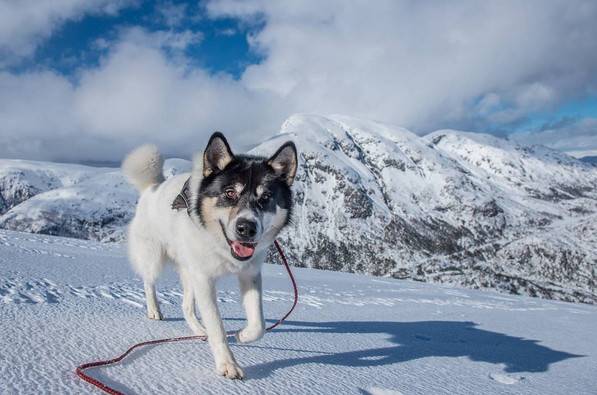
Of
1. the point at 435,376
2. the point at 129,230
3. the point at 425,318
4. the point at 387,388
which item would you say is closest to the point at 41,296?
the point at 129,230

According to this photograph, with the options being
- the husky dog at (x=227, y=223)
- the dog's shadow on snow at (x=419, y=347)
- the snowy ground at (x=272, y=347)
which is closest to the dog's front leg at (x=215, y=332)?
the husky dog at (x=227, y=223)

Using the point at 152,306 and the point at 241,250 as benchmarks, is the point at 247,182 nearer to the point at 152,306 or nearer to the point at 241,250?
the point at 241,250

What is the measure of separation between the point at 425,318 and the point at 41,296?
8.22m

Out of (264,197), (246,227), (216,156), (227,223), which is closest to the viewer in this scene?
(246,227)

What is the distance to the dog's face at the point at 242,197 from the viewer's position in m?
4.31

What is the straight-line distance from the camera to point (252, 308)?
15.2 feet

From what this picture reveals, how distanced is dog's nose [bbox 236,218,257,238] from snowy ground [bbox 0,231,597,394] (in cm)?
138

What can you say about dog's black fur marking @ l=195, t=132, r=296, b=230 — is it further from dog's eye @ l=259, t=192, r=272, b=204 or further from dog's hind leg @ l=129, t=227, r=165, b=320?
dog's hind leg @ l=129, t=227, r=165, b=320

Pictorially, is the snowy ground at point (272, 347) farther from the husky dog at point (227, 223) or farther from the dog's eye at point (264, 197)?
the dog's eye at point (264, 197)

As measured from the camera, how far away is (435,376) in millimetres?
4988

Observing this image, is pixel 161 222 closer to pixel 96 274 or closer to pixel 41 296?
pixel 41 296

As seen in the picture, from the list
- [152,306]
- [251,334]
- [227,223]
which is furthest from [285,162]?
[152,306]

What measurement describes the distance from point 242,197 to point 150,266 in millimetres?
2465

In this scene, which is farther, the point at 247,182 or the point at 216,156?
the point at 216,156
